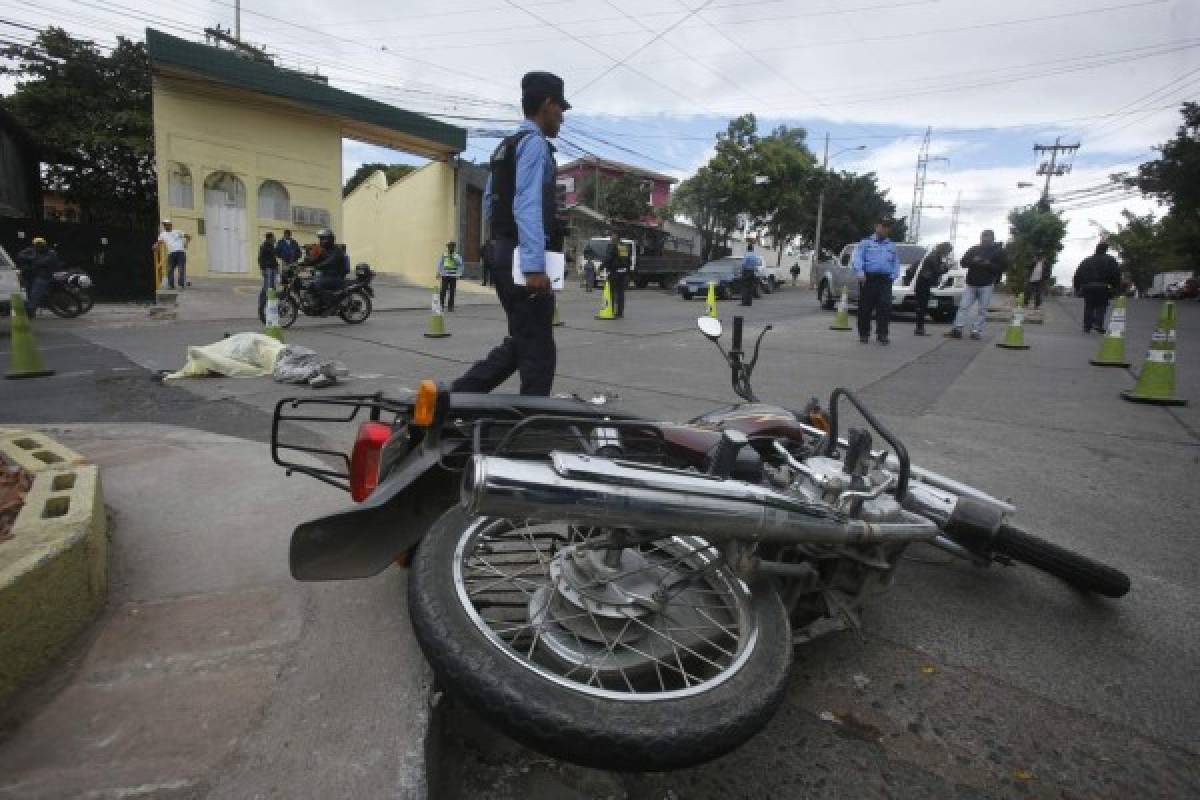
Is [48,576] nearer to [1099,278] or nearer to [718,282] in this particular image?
[1099,278]

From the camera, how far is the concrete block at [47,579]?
1.68m

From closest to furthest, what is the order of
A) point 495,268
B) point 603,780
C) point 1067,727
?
point 603,780, point 1067,727, point 495,268

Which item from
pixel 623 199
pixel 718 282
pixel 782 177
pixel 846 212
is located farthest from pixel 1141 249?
pixel 718 282

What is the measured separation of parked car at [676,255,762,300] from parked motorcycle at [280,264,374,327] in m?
12.4

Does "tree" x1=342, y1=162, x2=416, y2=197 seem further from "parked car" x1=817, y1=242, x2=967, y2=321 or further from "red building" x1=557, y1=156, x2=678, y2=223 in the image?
"parked car" x1=817, y1=242, x2=967, y2=321

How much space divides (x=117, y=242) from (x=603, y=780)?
2230 cm

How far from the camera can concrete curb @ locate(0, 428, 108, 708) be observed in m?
1.68

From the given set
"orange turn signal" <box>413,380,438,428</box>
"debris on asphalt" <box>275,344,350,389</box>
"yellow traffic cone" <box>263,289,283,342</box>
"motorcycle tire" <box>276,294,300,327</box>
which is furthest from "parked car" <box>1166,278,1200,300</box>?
"orange turn signal" <box>413,380,438,428</box>

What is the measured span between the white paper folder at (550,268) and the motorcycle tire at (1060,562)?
6.93ft

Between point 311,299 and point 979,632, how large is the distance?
11299 millimetres

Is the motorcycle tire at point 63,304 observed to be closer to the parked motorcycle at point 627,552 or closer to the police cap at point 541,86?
the police cap at point 541,86

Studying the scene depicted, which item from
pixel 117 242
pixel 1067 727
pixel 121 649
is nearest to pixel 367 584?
pixel 121 649

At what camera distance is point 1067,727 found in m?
1.78

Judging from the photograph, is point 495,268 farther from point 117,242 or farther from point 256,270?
point 117,242
